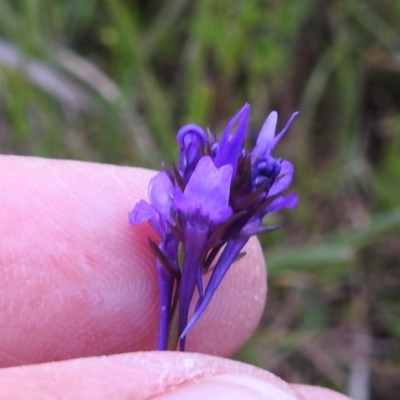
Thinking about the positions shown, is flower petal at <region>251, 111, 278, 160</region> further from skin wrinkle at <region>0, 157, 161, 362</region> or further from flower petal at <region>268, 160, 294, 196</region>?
skin wrinkle at <region>0, 157, 161, 362</region>

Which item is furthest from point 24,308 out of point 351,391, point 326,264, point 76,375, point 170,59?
point 170,59

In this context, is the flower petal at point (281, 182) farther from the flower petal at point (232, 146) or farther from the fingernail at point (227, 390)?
the fingernail at point (227, 390)

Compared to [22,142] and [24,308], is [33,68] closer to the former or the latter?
[22,142]

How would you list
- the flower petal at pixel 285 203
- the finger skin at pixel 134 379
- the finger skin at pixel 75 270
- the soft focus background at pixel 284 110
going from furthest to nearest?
the soft focus background at pixel 284 110 → the finger skin at pixel 75 270 → the flower petal at pixel 285 203 → the finger skin at pixel 134 379

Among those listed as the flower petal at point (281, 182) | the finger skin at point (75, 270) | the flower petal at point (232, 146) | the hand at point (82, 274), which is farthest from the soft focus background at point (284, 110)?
the flower petal at point (232, 146)

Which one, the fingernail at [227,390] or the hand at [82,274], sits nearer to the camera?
the fingernail at [227,390]

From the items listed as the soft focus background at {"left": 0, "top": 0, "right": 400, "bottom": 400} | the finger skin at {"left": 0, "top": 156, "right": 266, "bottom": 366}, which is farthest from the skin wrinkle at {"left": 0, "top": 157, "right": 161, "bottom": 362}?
the soft focus background at {"left": 0, "top": 0, "right": 400, "bottom": 400}
